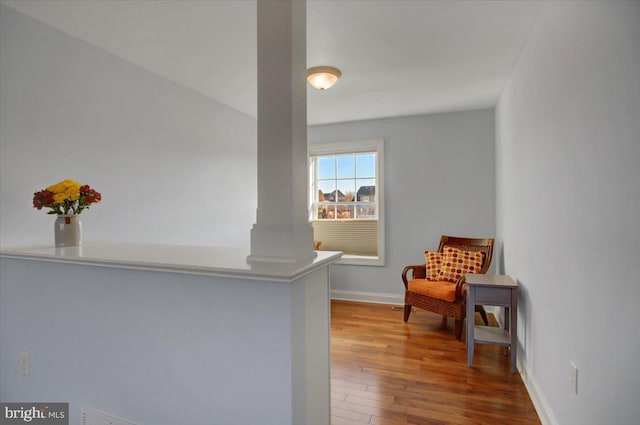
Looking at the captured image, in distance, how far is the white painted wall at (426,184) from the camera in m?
4.21

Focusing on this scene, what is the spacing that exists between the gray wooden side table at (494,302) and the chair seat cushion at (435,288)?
0.53 meters

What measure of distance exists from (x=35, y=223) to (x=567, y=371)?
320 centimetres

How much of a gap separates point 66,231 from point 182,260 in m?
1.07

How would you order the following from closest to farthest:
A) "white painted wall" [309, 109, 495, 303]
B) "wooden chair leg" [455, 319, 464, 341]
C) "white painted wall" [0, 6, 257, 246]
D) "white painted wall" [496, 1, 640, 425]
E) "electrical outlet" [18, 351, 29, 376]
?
"white painted wall" [496, 1, 640, 425] < "electrical outlet" [18, 351, 29, 376] < "white painted wall" [0, 6, 257, 246] < "wooden chair leg" [455, 319, 464, 341] < "white painted wall" [309, 109, 495, 303]

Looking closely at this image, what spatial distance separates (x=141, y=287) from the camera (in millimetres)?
1499

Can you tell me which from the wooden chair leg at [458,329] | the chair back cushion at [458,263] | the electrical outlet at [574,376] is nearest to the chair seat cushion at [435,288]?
the chair back cushion at [458,263]

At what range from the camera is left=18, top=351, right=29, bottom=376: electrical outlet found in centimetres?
186

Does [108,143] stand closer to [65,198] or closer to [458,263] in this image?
[65,198]

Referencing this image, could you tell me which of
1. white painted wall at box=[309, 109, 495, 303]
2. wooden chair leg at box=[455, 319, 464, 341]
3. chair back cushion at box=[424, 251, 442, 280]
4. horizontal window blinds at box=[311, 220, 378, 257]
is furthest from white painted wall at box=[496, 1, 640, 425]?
horizontal window blinds at box=[311, 220, 378, 257]

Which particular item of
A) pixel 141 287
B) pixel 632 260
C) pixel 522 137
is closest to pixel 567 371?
pixel 632 260

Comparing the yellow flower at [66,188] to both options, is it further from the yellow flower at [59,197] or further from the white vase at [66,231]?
the white vase at [66,231]

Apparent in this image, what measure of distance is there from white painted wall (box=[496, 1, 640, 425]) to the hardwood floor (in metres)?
0.24

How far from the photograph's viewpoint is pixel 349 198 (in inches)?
193

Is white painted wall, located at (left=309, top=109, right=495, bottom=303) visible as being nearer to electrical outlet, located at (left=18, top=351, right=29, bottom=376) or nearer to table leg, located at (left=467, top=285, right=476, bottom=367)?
table leg, located at (left=467, top=285, right=476, bottom=367)
